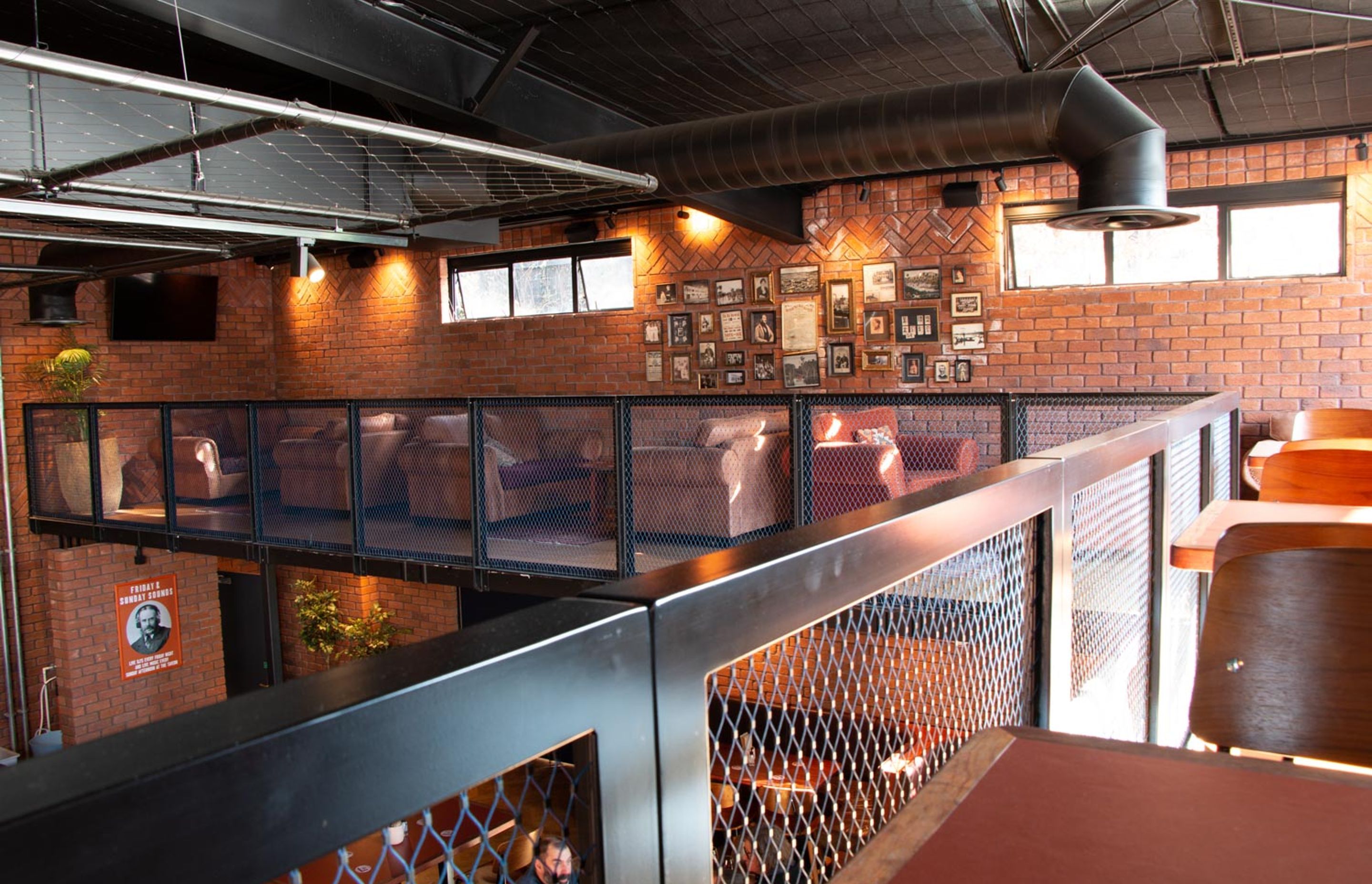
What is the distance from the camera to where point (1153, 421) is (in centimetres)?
260

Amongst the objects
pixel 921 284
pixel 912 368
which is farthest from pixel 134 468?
pixel 921 284

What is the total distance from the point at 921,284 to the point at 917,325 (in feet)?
→ 1.12

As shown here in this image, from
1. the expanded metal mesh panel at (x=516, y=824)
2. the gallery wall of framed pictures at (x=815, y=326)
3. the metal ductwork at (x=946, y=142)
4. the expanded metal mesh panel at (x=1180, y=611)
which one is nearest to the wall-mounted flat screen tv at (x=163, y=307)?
the gallery wall of framed pictures at (x=815, y=326)

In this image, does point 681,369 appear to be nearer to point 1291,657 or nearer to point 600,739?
point 1291,657

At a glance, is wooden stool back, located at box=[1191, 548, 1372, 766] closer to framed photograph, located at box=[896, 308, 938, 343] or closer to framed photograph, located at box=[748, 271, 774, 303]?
framed photograph, located at box=[896, 308, 938, 343]

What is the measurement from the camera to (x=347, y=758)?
49 centimetres

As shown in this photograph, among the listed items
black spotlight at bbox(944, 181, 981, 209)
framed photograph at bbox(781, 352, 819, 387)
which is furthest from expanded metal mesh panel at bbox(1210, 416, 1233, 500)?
framed photograph at bbox(781, 352, 819, 387)

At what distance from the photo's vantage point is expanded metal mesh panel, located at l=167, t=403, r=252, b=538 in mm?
8289

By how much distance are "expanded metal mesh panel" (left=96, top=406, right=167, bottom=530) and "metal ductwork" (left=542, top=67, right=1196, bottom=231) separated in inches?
213

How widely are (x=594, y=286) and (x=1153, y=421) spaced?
26.9 ft

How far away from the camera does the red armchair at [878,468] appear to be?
5.80 m

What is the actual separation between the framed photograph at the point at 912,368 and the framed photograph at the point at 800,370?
77 centimetres

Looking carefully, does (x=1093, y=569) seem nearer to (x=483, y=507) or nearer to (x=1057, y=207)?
(x=483, y=507)

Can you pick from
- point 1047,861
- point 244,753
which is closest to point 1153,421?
point 1047,861
